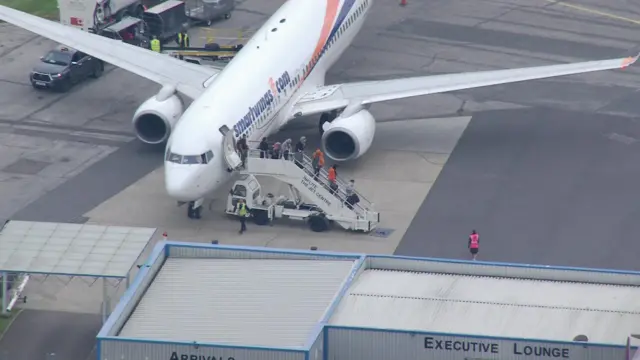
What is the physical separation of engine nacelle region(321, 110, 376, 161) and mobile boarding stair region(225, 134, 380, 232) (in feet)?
13.5

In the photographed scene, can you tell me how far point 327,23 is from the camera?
68812 mm

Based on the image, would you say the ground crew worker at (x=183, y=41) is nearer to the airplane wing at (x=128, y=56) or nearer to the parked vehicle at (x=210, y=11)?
the parked vehicle at (x=210, y=11)

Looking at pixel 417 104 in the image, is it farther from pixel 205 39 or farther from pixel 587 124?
pixel 205 39

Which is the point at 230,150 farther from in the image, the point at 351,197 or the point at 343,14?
the point at 343,14

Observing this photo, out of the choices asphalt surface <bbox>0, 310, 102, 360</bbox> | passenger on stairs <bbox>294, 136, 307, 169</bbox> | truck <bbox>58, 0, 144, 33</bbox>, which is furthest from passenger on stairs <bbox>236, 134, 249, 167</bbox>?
truck <bbox>58, 0, 144, 33</bbox>

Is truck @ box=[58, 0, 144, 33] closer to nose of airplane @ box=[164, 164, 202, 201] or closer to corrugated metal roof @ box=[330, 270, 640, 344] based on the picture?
nose of airplane @ box=[164, 164, 202, 201]

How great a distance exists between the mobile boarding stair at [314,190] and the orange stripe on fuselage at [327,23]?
10325mm

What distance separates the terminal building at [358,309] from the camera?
141 feet

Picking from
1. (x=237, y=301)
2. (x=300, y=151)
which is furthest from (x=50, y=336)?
(x=300, y=151)

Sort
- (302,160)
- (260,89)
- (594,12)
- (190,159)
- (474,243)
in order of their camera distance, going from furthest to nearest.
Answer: (594,12)
(260,89)
(302,160)
(190,159)
(474,243)

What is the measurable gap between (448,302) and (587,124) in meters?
26.0

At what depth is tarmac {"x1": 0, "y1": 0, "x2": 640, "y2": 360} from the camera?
186 feet

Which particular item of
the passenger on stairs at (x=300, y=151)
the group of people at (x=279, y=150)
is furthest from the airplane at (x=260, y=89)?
the passenger on stairs at (x=300, y=151)

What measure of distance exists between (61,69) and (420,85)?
1837cm
